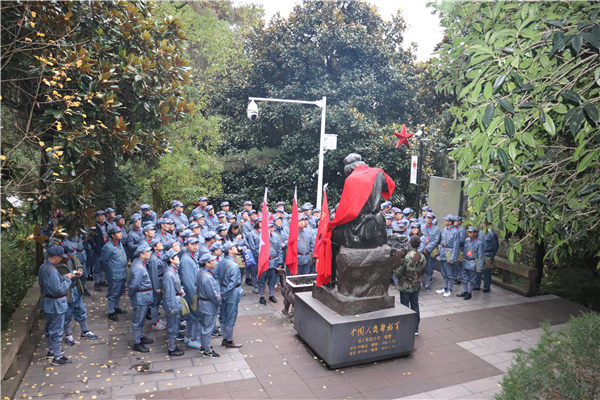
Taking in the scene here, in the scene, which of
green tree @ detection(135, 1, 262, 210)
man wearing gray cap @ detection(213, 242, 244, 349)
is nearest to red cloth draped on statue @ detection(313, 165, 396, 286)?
man wearing gray cap @ detection(213, 242, 244, 349)

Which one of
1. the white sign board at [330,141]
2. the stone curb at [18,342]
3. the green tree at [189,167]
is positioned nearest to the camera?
the stone curb at [18,342]

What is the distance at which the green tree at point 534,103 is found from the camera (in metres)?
3.72

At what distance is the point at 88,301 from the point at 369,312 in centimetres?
707

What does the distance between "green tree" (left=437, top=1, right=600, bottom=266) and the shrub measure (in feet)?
3.55

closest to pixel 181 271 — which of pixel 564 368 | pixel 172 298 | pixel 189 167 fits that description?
pixel 172 298

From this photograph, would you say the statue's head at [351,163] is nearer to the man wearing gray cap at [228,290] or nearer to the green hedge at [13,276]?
the man wearing gray cap at [228,290]

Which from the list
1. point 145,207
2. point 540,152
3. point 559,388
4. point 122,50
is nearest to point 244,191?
point 145,207

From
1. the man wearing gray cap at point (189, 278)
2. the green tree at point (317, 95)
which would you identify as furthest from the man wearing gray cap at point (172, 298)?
the green tree at point (317, 95)

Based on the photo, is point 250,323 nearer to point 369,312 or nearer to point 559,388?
point 369,312

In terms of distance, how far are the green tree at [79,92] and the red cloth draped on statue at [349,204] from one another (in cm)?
378

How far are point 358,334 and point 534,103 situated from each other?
4.88 m

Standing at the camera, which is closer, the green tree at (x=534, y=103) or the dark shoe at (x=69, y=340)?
the green tree at (x=534, y=103)

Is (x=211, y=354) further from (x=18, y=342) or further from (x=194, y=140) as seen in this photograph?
(x=194, y=140)

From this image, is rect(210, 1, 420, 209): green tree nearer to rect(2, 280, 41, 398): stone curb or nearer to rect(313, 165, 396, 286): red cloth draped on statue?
rect(313, 165, 396, 286): red cloth draped on statue
